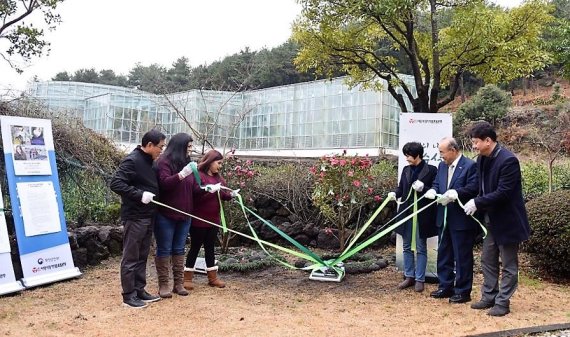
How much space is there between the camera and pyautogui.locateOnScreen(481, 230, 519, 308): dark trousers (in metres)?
4.23

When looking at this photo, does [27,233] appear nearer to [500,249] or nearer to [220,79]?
[500,249]

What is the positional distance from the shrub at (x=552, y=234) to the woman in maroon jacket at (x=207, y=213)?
3.44 metres

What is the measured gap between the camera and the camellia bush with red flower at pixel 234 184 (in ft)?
23.0

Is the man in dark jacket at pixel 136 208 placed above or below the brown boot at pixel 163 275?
above

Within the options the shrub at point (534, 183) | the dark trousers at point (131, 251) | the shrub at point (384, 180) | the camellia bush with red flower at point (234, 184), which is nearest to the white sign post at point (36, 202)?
the dark trousers at point (131, 251)

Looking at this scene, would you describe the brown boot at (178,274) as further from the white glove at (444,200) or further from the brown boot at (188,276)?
the white glove at (444,200)

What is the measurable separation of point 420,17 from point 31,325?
7.46m

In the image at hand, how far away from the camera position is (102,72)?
33312 millimetres

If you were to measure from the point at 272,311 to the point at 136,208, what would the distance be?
1528mm

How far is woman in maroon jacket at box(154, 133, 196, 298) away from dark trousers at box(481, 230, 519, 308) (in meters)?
2.79

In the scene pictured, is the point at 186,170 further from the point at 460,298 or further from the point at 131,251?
the point at 460,298

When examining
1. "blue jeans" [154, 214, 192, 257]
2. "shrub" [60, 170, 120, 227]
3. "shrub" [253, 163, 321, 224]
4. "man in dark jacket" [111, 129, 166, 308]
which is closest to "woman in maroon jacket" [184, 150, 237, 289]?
"blue jeans" [154, 214, 192, 257]

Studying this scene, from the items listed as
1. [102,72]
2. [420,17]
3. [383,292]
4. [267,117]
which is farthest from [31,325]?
[102,72]

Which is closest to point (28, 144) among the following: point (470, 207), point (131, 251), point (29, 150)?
point (29, 150)
